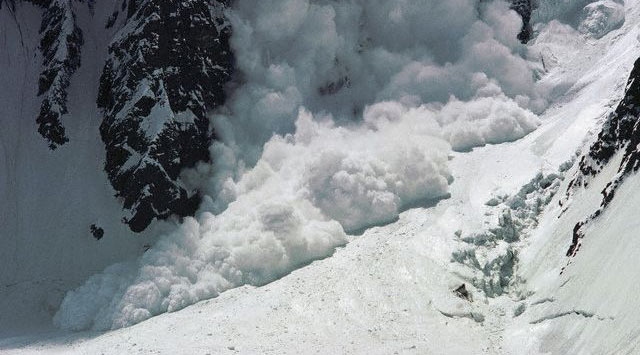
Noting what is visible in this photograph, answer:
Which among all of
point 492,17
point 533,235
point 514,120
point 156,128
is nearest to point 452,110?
point 514,120

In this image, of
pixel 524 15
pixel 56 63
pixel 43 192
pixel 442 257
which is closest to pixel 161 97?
pixel 43 192

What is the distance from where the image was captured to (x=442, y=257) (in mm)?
54938

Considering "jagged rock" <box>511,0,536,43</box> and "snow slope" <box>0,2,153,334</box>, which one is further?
"jagged rock" <box>511,0,536,43</box>

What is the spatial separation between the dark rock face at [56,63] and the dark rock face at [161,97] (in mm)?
5208

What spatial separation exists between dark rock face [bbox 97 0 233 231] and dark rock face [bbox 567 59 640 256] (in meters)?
39.3

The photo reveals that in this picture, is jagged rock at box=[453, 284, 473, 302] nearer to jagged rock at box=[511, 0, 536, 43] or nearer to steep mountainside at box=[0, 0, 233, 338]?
steep mountainside at box=[0, 0, 233, 338]

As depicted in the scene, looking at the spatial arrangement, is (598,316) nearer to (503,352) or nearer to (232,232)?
(503,352)

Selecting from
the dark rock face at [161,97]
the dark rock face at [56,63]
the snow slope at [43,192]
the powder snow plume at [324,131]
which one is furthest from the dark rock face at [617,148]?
the dark rock face at [56,63]

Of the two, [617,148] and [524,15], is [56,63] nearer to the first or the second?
[524,15]

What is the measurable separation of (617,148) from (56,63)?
2513 inches

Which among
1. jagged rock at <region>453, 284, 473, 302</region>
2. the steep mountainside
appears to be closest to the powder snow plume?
the steep mountainside

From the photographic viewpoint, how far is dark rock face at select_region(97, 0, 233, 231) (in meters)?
70.6

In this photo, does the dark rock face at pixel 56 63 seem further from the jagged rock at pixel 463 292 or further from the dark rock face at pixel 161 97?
the jagged rock at pixel 463 292

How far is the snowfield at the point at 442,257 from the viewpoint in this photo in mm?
42522
